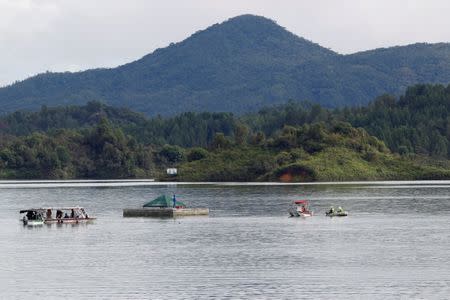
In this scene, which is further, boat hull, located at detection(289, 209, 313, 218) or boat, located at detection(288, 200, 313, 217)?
boat, located at detection(288, 200, 313, 217)

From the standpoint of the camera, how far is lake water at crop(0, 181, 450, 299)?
62.2 metres

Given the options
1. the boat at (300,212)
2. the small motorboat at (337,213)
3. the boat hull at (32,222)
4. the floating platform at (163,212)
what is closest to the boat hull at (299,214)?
the boat at (300,212)

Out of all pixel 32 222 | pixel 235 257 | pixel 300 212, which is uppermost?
pixel 32 222

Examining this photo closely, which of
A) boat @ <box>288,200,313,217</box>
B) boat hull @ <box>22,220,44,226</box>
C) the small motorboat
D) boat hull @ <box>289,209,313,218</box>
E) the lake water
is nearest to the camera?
the lake water

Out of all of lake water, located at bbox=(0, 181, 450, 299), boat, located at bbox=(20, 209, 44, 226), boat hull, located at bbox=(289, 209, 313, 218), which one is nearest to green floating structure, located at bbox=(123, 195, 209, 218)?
lake water, located at bbox=(0, 181, 450, 299)

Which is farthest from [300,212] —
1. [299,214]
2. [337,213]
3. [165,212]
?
[165,212]

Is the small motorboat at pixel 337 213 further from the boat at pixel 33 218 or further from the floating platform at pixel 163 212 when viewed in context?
the boat at pixel 33 218

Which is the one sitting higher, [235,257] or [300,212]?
[300,212]

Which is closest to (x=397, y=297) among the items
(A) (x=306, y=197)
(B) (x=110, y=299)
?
(B) (x=110, y=299)

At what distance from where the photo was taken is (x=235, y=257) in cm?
7994

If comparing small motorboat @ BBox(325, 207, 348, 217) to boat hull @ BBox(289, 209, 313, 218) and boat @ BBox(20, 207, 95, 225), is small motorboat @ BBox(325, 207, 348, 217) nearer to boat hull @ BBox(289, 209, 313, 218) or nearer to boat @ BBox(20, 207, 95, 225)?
boat hull @ BBox(289, 209, 313, 218)

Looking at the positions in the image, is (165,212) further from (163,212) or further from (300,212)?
(300,212)

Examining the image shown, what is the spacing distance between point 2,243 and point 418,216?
53538 mm

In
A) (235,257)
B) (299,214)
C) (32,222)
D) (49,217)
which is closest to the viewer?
(235,257)
